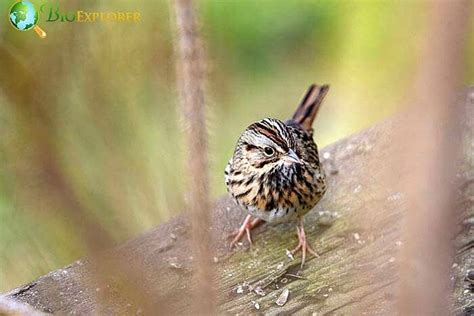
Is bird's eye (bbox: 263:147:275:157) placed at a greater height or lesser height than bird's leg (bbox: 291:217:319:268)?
greater

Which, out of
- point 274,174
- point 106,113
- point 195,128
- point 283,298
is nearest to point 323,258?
point 283,298

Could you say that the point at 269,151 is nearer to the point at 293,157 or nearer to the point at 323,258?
the point at 293,157

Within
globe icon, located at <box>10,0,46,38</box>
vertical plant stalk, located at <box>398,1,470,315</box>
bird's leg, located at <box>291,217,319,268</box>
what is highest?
globe icon, located at <box>10,0,46,38</box>

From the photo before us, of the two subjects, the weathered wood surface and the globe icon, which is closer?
the globe icon

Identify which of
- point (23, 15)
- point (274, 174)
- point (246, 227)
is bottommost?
point (246, 227)

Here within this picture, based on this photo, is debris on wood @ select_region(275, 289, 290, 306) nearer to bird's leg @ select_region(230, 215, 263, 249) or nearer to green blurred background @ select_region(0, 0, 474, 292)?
bird's leg @ select_region(230, 215, 263, 249)

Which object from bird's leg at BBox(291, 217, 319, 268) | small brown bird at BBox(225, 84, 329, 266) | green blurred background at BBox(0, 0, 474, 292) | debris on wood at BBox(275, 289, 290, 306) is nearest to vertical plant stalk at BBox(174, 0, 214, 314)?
green blurred background at BBox(0, 0, 474, 292)

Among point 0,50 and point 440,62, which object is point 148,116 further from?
point 440,62
